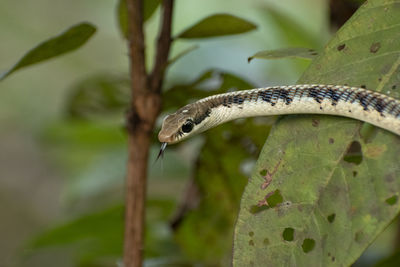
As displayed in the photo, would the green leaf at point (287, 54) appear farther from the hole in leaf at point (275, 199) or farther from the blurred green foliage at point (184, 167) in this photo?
the hole in leaf at point (275, 199)

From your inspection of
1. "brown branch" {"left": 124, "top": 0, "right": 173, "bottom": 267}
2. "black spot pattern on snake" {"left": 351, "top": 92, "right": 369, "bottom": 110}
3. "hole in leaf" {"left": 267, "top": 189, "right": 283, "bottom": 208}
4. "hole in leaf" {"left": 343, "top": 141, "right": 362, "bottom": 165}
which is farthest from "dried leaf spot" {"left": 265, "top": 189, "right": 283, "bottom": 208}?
"brown branch" {"left": 124, "top": 0, "right": 173, "bottom": 267}

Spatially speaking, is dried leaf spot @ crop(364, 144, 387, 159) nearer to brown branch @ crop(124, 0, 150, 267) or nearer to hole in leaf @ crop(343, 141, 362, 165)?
hole in leaf @ crop(343, 141, 362, 165)

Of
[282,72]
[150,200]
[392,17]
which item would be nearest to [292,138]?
[392,17]

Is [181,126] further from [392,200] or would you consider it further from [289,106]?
[392,200]

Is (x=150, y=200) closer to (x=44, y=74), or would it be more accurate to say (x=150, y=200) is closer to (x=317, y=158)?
(x=317, y=158)

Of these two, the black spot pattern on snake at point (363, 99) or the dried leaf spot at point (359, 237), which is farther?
the black spot pattern on snake at point (363, 99)

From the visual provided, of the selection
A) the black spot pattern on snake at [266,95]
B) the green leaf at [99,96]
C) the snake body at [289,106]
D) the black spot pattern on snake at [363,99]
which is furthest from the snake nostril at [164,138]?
the green leaf at [99,96]

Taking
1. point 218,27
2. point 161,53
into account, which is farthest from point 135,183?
point 218,27
